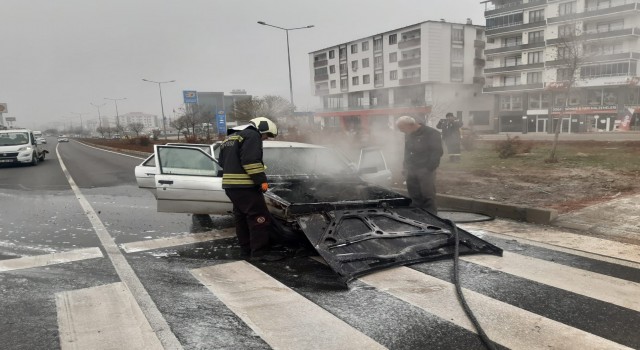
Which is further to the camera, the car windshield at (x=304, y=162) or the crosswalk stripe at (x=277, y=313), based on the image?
the car windshield at (x=304, y=162)

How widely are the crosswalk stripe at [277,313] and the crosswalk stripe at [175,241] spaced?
1.20m

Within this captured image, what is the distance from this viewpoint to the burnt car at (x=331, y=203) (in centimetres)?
407

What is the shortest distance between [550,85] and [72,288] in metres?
32.5

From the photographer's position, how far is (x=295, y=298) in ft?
11.2

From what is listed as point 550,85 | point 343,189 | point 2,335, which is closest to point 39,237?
point 2,335

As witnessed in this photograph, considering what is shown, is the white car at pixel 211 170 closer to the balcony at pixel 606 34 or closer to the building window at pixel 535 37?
the balcony at pixel 606 34

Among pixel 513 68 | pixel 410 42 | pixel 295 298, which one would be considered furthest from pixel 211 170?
pixel 513 68

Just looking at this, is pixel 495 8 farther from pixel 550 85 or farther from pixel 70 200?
pixel 70 200

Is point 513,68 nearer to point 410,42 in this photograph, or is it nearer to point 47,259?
point 410,42

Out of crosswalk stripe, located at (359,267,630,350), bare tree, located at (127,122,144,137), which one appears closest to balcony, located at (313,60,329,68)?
bare tree, located at (127,122,144,137)

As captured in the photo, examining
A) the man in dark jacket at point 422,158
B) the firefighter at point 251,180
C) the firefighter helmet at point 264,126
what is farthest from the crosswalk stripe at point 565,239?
the firefighter helmet at point 264,126

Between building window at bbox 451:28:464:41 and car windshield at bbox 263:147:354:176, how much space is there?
11.4 metres

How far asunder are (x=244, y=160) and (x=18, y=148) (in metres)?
16.3

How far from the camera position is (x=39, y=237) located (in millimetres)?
5582
